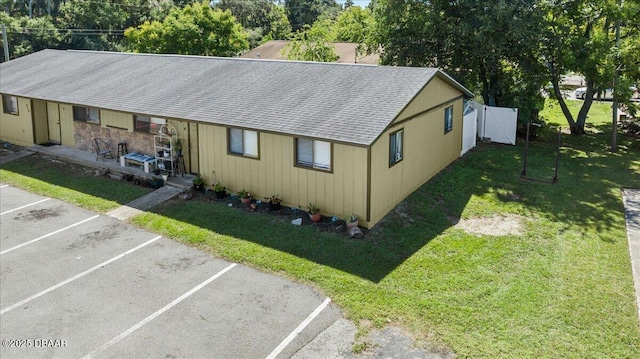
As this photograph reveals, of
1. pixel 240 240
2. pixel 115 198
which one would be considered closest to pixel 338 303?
pixel 240 240

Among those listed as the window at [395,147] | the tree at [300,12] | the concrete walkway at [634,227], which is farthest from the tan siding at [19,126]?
the tree at [300,12]

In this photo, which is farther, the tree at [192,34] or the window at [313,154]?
the tree at [192,34]

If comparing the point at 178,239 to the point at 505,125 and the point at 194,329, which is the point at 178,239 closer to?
the point at 194,329

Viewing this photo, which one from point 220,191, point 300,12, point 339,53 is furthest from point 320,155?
point 300,12

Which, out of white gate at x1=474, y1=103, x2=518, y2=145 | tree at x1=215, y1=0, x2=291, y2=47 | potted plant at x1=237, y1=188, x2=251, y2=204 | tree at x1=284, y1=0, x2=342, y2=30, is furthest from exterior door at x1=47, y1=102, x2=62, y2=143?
tree at x1=284, y1=0, x2=342, y2=30


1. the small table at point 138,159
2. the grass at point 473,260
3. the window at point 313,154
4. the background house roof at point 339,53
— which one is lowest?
the grass at point 473,260

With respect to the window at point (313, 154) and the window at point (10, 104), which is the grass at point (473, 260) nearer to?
the window at point (313, 154)
